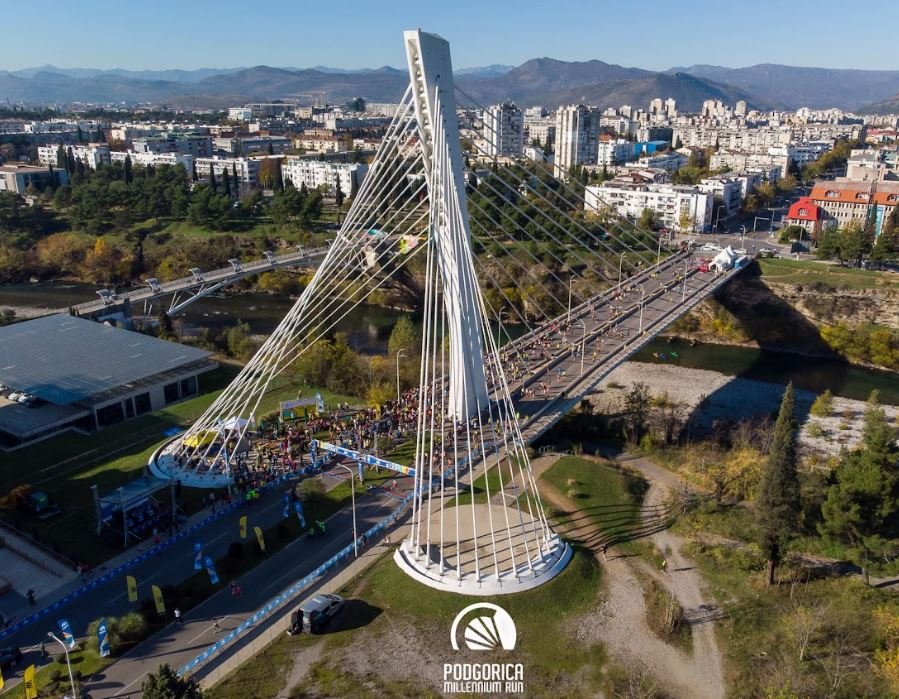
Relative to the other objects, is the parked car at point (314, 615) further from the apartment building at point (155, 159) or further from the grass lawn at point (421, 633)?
the apartment building at point (155, 159)

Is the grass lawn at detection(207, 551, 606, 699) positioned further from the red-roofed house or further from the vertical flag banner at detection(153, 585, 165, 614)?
the red-roofed house

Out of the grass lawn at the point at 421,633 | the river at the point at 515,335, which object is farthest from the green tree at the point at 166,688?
the river at the point at 515,335

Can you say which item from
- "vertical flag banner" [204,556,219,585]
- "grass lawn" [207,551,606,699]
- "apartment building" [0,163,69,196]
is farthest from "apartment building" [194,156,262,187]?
"grass lawn" [207,551,606,699]

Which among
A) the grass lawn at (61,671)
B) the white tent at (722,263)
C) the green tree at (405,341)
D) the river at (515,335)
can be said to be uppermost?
the white tent at (722,263)

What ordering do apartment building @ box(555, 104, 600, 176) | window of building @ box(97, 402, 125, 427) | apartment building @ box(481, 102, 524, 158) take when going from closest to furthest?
1. window of building @ box(97, 402, 125, 427)
2. apartment building @ box(555, 104, 600, 176)
3. apartment building @ box(481, 102, 524, 158)

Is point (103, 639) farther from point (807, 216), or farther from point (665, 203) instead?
point (665, 203)

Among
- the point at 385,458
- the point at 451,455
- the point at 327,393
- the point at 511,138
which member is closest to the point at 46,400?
the point at 327,393
